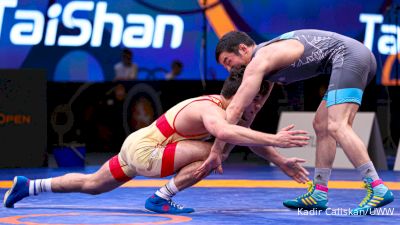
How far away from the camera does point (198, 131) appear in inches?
233

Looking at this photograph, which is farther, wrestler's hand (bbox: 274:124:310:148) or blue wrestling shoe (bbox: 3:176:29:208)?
blue wrestling shoe (bbox: 3:176:29:208)

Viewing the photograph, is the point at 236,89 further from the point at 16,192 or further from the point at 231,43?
the point at 16,192

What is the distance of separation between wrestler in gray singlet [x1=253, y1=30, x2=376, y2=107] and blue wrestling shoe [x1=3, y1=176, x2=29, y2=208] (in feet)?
5.58

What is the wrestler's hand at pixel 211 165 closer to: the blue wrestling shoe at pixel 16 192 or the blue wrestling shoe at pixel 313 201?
the blue wrestling shoe at pixel 313 201

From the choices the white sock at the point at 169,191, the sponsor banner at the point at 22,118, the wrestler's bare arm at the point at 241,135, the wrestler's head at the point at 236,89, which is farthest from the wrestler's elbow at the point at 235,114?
the sponsor banner at the point at 22,118

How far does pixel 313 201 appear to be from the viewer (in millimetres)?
6125

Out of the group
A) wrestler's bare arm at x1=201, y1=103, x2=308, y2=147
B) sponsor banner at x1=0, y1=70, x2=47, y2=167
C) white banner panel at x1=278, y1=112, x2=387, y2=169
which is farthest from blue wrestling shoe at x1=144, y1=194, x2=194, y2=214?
white banner panel at x1=278, y1=112, x2=387, y2=169

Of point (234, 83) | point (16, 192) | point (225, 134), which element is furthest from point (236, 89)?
point (16, 192)

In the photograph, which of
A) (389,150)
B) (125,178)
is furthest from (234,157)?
(125,178)

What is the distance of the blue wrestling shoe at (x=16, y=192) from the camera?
612 cm

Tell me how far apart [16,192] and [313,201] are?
190cm

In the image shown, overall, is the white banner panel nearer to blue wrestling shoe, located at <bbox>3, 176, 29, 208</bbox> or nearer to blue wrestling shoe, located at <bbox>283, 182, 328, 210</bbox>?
blue wrestling shoe, located at <bbox>283, 182, 328, 210</bbox>

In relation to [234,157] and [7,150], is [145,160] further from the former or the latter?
[234,157]

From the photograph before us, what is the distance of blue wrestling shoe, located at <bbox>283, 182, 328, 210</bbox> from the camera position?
6109 millimetres
